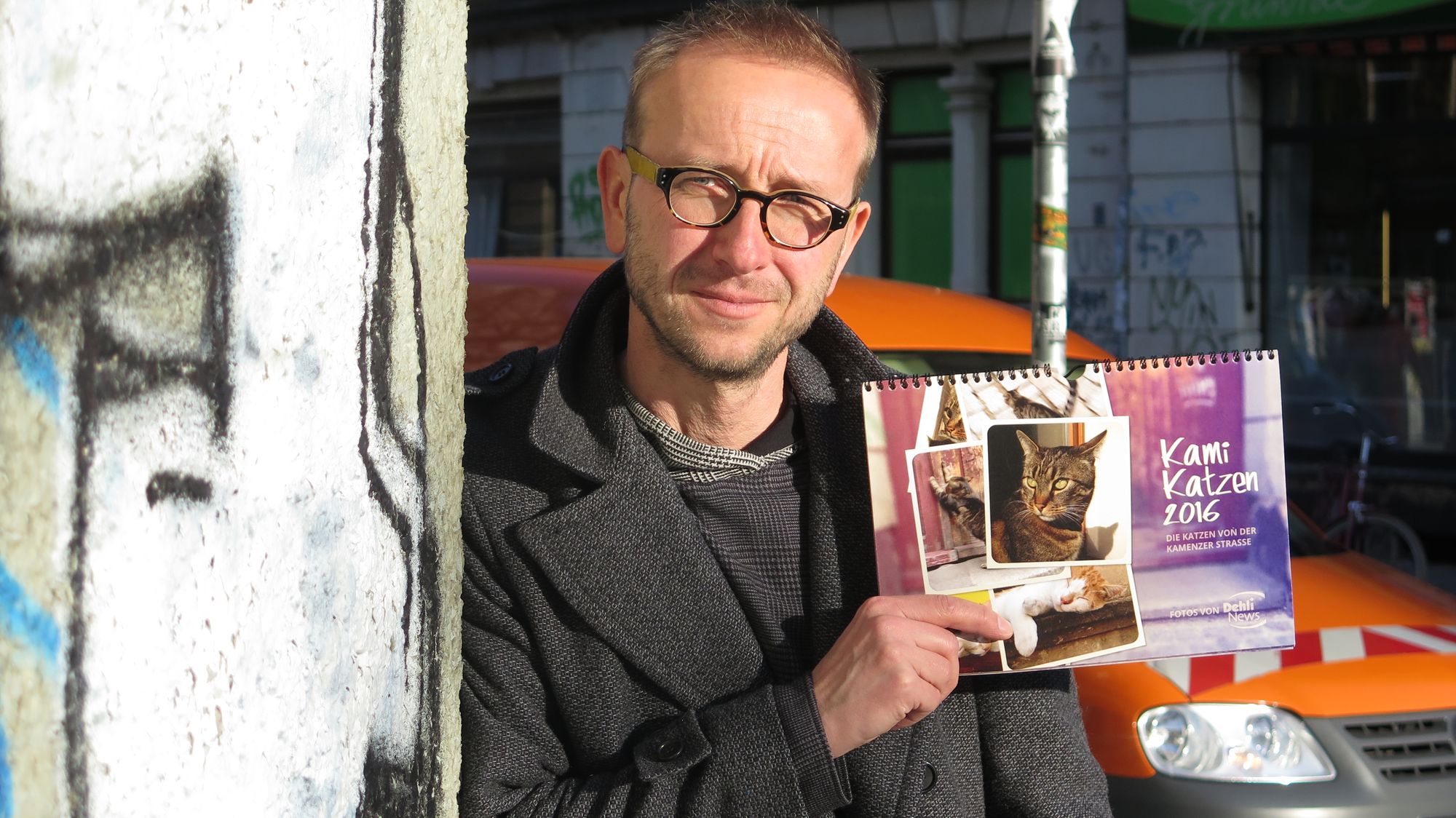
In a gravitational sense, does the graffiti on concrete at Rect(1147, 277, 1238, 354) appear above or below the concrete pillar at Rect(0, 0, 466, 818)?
above

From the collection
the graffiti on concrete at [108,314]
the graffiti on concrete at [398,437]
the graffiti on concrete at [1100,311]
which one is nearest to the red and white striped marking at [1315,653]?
the graffiti on concrete at [398,437]

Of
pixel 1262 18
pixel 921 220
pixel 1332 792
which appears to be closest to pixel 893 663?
pixel 1332 792

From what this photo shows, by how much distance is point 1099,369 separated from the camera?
70.5 inches

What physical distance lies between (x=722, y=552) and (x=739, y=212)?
0.48 meters

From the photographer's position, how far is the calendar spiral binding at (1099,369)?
177cm

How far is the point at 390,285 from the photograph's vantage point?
127 cm

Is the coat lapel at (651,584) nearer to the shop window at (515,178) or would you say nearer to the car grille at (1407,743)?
the car grille at (1407,743)

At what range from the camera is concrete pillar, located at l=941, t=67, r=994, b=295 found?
13.9 meters

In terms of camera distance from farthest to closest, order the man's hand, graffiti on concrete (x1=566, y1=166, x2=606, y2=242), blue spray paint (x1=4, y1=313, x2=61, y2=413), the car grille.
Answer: graffiti on concrete (x1=566, y1=166, x2=606, y2=242) < the car grille < the man's hand < blue spray paint (x1=4, y1=313, x2=61, y2=413)

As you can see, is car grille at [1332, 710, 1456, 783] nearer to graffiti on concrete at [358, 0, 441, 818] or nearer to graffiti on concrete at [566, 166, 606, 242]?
graffiti on concrete at [358, 0, 441, 818]

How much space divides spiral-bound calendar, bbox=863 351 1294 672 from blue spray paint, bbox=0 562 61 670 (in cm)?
107

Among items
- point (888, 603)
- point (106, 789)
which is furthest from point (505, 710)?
point (106, 789)

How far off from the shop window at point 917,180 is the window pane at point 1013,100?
53 centimetres

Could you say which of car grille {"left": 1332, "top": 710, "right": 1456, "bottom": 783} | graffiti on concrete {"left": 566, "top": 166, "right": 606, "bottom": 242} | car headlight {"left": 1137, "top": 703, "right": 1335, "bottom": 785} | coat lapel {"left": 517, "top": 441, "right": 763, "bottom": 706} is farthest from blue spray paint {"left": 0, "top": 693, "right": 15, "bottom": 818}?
graffiti on concrete {"left": 566, "top": 166, "right": 606, "bottom": 242}
